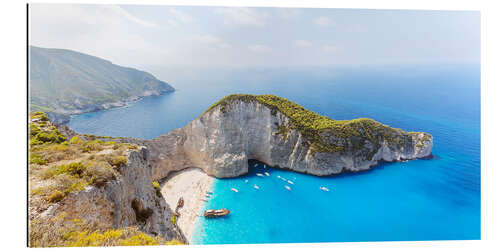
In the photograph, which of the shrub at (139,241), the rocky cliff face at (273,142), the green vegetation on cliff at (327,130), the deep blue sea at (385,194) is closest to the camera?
the shrub at (139,241)

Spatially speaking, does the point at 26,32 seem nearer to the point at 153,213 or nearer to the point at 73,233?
the point at 73,233

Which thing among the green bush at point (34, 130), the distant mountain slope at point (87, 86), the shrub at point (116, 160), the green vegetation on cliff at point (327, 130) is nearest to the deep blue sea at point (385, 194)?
the green vegetation on cliff at point (327, 130)

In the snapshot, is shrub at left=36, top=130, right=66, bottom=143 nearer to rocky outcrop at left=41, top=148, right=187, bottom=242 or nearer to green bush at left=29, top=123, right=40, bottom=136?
green bush at left=29, top=123, right=40, bottom=136

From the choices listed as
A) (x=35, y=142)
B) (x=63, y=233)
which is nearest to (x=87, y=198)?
(x=63, y=233)

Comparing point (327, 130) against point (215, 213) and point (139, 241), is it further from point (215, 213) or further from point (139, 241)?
point (139, 241)

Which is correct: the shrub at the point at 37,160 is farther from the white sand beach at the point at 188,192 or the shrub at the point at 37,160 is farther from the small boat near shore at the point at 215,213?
the small boat near shore at the point at 215,213

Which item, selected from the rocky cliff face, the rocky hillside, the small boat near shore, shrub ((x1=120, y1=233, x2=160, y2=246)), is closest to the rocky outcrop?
the rocky hillside

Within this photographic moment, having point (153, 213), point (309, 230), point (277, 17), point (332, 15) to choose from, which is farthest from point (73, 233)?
point (309, 230)
